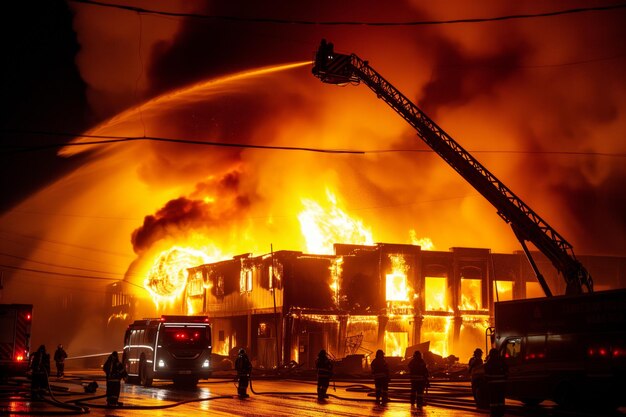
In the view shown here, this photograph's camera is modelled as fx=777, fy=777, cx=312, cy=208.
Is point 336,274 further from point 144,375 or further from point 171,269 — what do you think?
point 144,375

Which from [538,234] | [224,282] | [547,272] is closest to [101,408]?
[538,234]

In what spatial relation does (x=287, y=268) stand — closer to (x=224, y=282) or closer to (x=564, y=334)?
(x=224, y=282)

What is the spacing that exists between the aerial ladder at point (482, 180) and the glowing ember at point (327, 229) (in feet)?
76.2

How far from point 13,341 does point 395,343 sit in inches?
1248

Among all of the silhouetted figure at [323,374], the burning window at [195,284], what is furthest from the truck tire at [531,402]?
the burning window at [195,284]

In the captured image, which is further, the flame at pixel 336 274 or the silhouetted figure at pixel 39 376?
the flame at pixel 336 274

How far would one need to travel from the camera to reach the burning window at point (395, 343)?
5538cm

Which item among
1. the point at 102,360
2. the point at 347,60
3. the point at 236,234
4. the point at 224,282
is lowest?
the point at 102,360

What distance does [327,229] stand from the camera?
63344 millimetres

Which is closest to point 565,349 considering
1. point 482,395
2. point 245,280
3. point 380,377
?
point 482,395

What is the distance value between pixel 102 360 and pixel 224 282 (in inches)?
530

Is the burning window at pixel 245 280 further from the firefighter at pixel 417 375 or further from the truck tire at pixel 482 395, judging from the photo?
the truck tire at pixel 482 395

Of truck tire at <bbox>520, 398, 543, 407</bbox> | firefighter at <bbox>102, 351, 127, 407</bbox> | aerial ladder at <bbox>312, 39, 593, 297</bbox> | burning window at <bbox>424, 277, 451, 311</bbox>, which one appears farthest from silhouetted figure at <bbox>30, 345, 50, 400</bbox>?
burning window at <bbox>424, 277, 451, 311</bbox>

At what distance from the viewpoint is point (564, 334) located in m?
20.9
